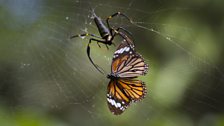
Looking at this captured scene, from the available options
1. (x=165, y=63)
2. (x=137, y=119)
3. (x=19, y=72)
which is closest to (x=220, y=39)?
(x=165, y=63)

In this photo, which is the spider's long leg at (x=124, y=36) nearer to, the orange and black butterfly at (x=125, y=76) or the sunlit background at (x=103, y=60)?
the orange and black butterfly at (x=125, y=76)

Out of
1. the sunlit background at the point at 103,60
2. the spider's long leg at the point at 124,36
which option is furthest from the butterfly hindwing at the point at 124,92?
the sunlit background at the point at 103,60

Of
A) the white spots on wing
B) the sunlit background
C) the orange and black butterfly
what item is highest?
the sunlit background

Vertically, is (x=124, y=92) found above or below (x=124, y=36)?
below

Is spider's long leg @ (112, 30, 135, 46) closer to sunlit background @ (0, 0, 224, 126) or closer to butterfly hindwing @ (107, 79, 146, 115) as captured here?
butterfly hindwing @ (107, 79, 146, 115)

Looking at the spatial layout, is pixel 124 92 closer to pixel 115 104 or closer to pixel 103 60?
pixel 115 104

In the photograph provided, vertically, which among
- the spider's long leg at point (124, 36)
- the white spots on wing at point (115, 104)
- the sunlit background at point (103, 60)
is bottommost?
the white spots on wing at point (115, 104)

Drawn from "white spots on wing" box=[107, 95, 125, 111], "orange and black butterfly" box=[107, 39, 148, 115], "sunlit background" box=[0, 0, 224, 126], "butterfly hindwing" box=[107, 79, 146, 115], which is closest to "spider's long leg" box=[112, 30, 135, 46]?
"orange and black butterfly" box=[107, 39, 148, 115]

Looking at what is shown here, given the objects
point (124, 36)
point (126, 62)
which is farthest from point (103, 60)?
point (124, 36)
